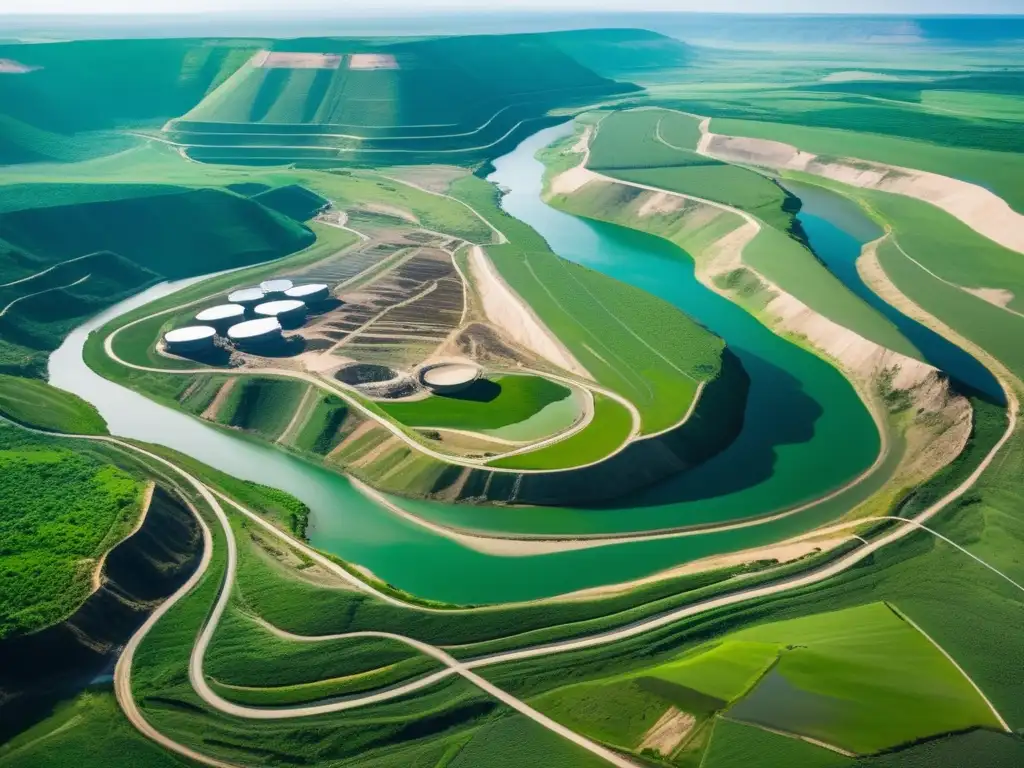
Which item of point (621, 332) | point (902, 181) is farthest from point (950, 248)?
point (621, 332)

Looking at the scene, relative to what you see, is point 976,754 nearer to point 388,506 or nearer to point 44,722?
point 388,506

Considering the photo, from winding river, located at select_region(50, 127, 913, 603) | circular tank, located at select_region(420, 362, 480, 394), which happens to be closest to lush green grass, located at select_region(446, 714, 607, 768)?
winding river, located at select_region(50, 127, 913, 603)

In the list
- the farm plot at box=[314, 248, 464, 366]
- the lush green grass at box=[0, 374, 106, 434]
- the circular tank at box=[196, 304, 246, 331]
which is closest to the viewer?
the lush green grass at box=[0, 374, 106, 434]

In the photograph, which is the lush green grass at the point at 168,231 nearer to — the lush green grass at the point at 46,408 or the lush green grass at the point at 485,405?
the lush green grass at the point at 46,408

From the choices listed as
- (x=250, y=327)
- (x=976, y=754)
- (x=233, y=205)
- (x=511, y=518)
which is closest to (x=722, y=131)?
(x=233, y=205)

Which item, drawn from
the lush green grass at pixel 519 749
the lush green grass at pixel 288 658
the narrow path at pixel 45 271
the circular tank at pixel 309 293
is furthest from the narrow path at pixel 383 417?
the lush green grass at pixel 519 749

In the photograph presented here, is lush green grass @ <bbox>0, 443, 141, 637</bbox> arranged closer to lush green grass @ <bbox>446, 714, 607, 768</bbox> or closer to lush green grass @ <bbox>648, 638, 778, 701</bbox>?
lush green grass @ <bbox>446, 714, 607, 768</bbox>
